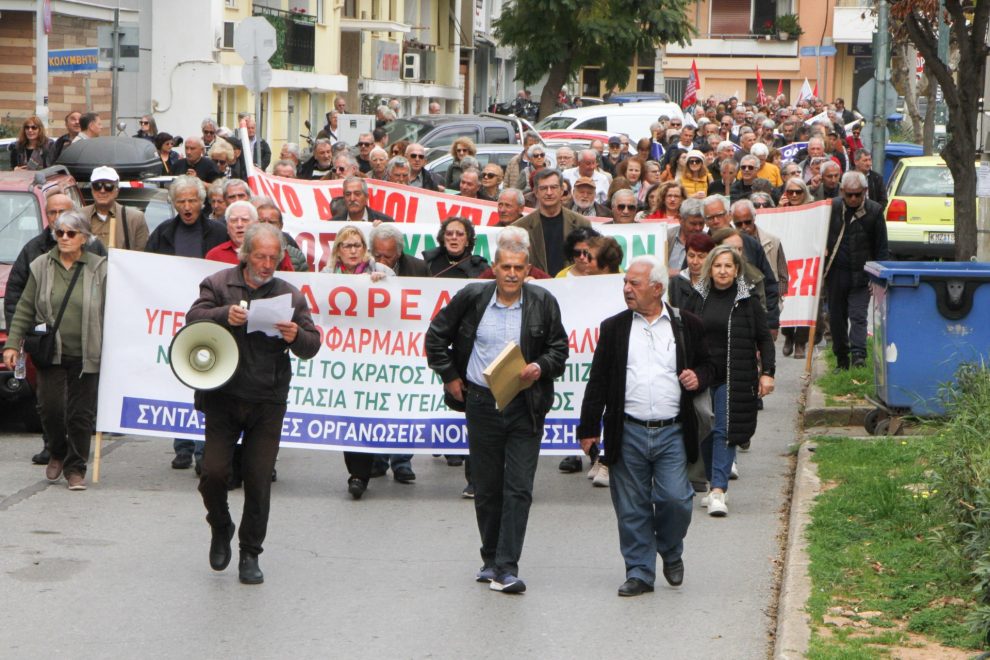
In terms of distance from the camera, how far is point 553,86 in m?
51.3

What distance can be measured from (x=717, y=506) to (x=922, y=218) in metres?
14.6

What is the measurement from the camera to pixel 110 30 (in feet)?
73.0

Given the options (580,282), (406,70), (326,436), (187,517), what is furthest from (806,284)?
(406,70)

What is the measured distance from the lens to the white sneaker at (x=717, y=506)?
401 inches

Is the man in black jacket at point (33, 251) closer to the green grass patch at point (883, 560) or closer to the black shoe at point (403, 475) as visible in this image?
the black shoe at point (403, 475)

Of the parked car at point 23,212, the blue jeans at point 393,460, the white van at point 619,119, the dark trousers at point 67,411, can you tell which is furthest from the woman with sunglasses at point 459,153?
the white van at point 619,119

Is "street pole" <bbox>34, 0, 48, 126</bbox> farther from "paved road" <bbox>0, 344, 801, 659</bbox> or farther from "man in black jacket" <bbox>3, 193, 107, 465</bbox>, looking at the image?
"paved road" <bbox>0, 344, 801, 659</bbox>

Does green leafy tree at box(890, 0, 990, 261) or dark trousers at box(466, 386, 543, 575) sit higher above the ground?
green leafy tree at box(890, 0, 990, 261)

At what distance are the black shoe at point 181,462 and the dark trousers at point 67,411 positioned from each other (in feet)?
2.89

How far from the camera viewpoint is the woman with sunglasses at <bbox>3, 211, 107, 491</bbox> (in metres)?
10.5

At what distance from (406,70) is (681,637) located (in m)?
45.8

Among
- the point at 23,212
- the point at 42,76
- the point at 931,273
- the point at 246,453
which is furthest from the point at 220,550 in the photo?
the point at 42,76

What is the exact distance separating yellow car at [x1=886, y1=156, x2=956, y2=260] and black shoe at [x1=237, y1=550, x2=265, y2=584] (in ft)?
54.7

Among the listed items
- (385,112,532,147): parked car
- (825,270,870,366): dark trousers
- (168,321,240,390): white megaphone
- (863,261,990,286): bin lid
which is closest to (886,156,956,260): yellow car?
(385,112,532,147): parked car
